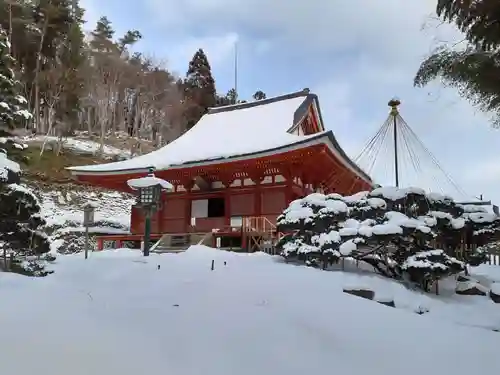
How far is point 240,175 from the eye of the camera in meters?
17.0

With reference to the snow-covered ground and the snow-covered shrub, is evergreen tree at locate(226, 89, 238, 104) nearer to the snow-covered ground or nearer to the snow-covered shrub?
the snow-covered shrub

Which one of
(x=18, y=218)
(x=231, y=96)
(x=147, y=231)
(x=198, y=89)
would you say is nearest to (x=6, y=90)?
(x=18, y=218)

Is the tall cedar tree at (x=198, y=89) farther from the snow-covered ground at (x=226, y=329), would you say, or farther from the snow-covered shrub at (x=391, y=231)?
the snow-covered ground at (x=226, y=329)

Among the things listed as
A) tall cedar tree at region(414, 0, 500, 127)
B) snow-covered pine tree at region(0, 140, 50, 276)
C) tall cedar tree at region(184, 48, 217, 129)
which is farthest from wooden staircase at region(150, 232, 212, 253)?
tall cedar tree at region(184, 48, 217, 129)

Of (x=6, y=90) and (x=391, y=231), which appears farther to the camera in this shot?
(x=6, y=90)

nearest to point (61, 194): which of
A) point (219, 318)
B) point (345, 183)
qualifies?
point (345, 183)

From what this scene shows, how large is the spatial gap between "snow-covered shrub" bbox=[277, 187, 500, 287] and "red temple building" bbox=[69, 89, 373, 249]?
13.2ft

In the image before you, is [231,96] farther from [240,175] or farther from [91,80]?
[240,175]

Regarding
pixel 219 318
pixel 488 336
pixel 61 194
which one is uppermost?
pixel 61 194

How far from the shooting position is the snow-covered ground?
3.72 meters

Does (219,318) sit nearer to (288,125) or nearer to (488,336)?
(488,336)

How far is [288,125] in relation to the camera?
19250 mm

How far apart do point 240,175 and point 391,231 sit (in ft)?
28.8

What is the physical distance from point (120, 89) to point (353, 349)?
41.7m
